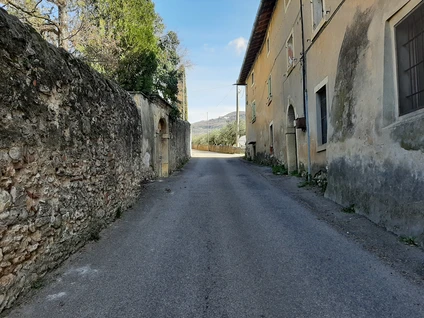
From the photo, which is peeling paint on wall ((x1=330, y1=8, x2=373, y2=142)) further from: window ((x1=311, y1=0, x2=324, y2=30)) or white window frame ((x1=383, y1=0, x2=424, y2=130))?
window ((x1=311, y1=0, x2=324, y2=30))

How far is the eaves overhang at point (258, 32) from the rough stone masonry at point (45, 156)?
461 inches

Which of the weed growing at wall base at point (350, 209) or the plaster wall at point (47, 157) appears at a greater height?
the plaster wall at point (47, 157)

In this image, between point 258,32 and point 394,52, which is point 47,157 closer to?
point 394,52

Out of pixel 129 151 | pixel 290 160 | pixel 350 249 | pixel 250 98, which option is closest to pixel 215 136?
pixel 250 98

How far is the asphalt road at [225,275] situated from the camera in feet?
8.61

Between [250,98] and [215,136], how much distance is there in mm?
22985

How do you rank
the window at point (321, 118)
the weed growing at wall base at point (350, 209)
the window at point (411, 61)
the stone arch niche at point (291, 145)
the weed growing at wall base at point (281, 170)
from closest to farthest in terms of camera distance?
the window at point (411, 61), the weed growing at wall base at point (350, 209), the window at point (321, 118), the stone arch niche at point (291, 145), the weed growing at wall base at point (281, 170)

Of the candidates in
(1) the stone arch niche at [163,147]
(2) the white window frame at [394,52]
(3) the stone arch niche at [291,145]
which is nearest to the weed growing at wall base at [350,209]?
(2) the white window frame at [394,52]

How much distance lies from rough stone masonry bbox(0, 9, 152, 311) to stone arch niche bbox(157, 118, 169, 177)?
23.9ft

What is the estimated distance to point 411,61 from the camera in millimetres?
4285

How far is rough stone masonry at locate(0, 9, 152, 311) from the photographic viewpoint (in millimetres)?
2678

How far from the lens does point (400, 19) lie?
4.29 m

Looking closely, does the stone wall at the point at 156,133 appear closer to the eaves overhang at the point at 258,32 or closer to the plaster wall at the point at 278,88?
the plaster wall at the point at 278,88

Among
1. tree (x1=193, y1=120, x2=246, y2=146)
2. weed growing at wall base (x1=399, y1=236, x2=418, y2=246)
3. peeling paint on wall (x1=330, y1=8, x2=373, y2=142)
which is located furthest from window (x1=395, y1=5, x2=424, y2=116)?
tree (x1=193, y1=120, x2=246, y2=146)
